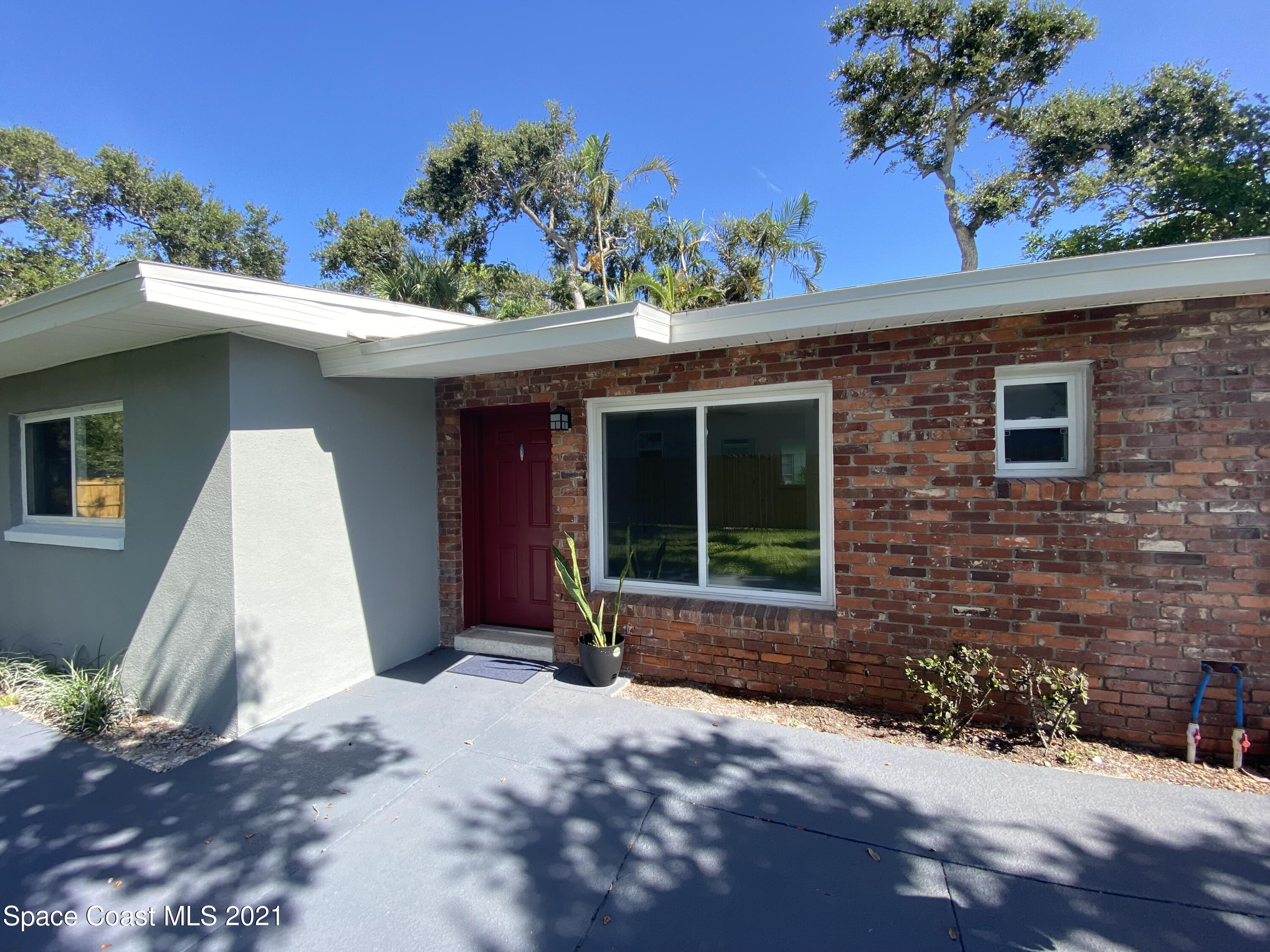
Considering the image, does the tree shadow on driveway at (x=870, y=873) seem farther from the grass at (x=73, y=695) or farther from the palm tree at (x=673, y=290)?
the palm tree at (x=673, y=290)

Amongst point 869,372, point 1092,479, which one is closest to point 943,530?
point 1092,479

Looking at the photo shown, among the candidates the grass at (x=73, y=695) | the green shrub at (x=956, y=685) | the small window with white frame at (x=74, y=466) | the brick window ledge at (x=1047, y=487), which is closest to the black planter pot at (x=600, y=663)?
the green shrub at (x=956, y=685)

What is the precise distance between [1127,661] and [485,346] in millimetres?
4349

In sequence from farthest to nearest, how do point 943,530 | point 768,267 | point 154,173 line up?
point 154,173 < point 768,267 < point 943,530

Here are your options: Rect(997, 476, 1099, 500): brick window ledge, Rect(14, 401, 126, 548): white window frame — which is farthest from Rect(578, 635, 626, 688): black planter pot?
Rect(14, 401, 126, 548): white window frame

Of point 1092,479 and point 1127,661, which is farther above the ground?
point 1092,479

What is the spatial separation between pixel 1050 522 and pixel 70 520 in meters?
7.54

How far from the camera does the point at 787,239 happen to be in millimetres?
10836

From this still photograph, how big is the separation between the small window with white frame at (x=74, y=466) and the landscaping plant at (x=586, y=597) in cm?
343

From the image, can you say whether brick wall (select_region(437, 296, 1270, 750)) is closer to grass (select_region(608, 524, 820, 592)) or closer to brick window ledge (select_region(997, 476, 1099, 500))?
brick window ledge (select_region(997, 476, 1099, 500))

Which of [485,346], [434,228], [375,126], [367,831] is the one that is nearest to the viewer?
[367,831]

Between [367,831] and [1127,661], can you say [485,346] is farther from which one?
[1127,661]

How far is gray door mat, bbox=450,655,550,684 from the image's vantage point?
4641 mm

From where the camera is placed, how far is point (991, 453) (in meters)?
3.49
